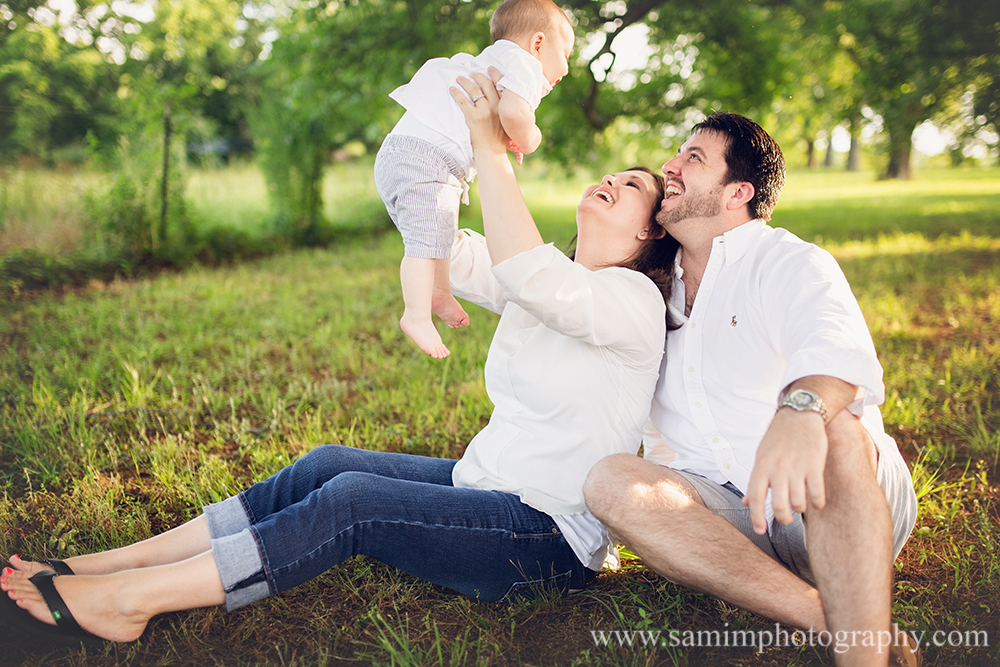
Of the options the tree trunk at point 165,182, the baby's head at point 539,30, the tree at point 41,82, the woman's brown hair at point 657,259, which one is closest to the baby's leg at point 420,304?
the woman's brown hair at point 657,259

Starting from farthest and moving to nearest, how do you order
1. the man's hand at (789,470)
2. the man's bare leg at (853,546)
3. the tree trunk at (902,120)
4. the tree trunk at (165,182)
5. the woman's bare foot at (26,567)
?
the tree trunk at (902,120) → the tree trunk at (165,182) → the woman's bare foot at (26,567) → the man's bare leg at (853,546) → the man's hand at (789,470)

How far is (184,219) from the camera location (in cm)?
737

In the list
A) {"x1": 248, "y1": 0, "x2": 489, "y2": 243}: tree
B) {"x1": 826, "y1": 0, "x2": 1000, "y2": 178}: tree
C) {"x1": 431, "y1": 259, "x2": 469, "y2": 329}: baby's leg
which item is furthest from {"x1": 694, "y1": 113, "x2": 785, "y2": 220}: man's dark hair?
{"x1": 826, "y1": 0, "x2": 1000, "y2": 178}: tree

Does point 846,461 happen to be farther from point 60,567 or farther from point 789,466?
point 60,567

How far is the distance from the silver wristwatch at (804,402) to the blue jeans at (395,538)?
2.34 feet

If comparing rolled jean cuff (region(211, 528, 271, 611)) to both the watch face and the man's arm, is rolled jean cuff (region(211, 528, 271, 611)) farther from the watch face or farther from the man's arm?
the watch face

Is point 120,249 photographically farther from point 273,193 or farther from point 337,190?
point 337,190

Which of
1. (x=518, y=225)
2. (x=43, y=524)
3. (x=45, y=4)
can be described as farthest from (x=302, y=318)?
(x=45, y=4)

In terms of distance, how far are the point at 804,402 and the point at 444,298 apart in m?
1.22

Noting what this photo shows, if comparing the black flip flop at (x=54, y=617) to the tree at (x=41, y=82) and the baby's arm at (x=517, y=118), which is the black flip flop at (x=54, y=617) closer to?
the baby's arm at (x=517, y=118)

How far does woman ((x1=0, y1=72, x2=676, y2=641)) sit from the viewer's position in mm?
1595

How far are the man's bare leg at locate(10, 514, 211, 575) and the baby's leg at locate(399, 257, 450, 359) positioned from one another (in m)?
0.80

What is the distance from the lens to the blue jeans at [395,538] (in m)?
1.61

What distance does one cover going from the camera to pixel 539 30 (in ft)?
6.75
